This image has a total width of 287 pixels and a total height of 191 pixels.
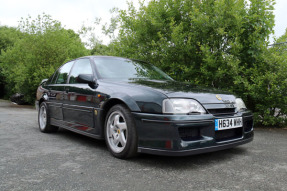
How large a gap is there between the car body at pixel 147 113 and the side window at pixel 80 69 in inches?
1.0

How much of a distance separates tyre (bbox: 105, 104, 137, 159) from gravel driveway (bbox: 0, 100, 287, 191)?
12 centimetres

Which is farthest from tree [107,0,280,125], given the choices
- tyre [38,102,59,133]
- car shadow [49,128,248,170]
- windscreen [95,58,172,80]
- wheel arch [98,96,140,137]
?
wheel arch [98,96,140,137]

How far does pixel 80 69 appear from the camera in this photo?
4.46 metres

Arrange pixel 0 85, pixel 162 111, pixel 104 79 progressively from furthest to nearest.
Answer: pixel 0 85, pixel 104 79, pixel 162 111

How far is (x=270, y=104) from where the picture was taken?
220 inches

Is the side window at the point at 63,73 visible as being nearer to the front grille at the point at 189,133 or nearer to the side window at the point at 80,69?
the side window at the point at 80,69

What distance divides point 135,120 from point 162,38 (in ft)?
13.0

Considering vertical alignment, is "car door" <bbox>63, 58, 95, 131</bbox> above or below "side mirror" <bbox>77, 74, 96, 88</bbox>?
below

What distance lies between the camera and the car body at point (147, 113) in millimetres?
2818

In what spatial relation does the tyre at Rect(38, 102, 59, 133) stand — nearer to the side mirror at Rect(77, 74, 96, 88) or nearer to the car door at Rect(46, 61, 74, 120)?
the car door at Rect(46, 61, 74, 120)

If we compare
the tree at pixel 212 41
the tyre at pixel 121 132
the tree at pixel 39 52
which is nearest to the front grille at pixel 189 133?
the tyre at pixel 121 132

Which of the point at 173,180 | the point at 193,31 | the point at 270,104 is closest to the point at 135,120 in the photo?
the point at 173,180

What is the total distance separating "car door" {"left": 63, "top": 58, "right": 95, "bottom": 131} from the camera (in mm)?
3786

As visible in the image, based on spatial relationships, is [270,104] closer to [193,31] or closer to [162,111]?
[193,31]
